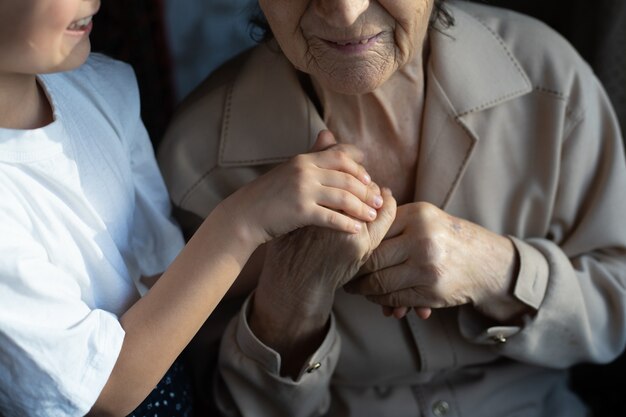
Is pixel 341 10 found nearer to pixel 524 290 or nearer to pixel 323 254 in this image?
pixel 323 254

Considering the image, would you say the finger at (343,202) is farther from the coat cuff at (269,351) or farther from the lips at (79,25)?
the lips at (79,25)

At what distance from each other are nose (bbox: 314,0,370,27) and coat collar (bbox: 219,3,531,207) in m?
0.32

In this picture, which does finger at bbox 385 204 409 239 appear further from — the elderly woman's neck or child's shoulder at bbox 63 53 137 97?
child's shoulder at bbox 63 53 137 97

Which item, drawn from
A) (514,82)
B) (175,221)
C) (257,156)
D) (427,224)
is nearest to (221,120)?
(257,156)

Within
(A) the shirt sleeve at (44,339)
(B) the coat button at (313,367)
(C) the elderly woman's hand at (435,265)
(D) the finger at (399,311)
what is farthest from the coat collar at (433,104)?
(A) the shirt sleeve at (44,339)

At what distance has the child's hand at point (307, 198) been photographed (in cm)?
136

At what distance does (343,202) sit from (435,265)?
0.26 metres

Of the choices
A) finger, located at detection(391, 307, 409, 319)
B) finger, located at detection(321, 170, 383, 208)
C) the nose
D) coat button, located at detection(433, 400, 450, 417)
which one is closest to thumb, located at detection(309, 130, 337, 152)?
finger, located at detection(321, 170, 383, 208)

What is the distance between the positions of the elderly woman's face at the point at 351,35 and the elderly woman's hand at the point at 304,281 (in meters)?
0.22

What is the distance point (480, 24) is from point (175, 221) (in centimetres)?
75

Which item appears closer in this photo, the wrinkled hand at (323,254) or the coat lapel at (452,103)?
the wrinkled hand at (323,254)

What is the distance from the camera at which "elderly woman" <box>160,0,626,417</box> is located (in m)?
1.59

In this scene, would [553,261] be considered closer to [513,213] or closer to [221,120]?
[513,213]

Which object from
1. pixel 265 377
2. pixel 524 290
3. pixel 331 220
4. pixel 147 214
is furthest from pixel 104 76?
pixel 524 290
